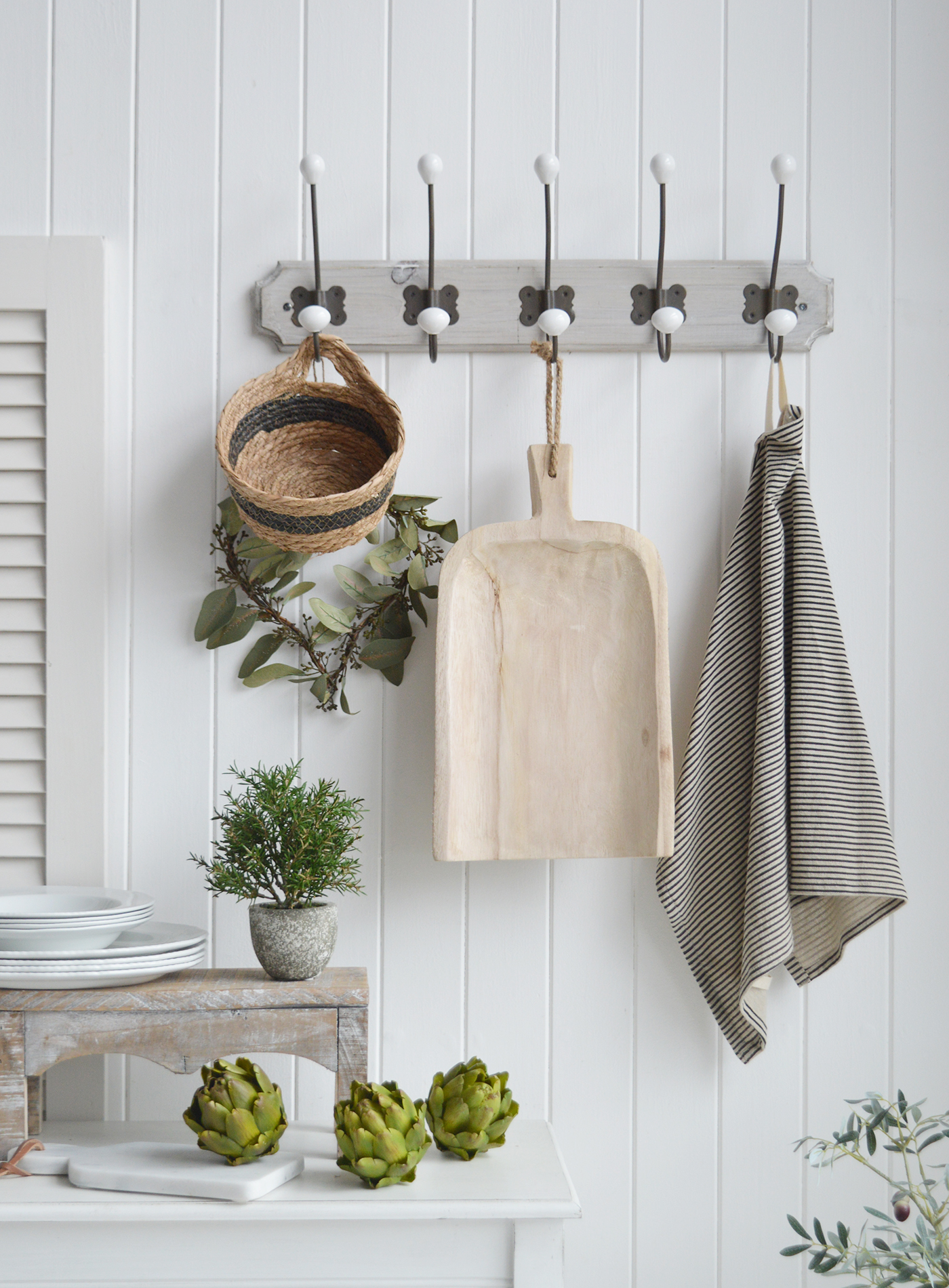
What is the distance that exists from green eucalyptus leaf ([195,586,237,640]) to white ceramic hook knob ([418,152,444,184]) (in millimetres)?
462

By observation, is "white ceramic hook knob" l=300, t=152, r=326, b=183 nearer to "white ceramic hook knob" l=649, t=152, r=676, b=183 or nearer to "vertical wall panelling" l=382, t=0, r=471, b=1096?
"vertical wall panelling" l=382, t=0, r=471, b=1096

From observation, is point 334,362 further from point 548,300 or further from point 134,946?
point 134,946

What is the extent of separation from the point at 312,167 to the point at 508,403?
1.00 ft

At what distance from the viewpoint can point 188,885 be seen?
3.67 feet

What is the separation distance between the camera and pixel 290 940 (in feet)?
3.13

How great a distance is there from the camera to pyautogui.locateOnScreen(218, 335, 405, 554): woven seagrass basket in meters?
0.95

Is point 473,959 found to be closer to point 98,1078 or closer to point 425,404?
point 98,1078

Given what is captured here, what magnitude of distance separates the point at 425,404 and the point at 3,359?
45 cm

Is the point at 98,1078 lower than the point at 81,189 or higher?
lower

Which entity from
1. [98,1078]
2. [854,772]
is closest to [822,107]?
[854,772]

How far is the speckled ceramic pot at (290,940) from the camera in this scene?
0.95 m

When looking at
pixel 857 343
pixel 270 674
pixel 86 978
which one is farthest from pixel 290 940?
pixel 857 343

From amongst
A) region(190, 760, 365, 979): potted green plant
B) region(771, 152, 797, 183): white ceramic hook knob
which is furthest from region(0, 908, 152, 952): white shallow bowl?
region(771, 152, 797, 183): white ceramic hook knob

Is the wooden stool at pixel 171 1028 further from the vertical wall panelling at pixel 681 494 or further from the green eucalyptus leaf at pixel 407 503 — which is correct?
the green eucalyptus leaf at pixel 407 503
